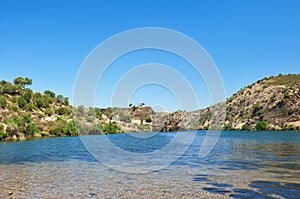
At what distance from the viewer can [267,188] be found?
18391 millimetres

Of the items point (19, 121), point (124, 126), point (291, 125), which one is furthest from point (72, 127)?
point (291, 125)

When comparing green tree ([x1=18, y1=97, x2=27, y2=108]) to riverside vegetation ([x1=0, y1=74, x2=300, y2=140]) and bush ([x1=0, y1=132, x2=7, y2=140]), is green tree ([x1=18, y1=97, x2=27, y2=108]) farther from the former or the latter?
bush ([x1=0, y1=132, x2=7, y2=140])

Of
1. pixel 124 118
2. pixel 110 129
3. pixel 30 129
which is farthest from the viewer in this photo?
pixel 124 118

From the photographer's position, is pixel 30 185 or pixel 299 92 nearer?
pixel 30 185

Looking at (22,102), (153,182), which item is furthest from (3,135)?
(153,182)

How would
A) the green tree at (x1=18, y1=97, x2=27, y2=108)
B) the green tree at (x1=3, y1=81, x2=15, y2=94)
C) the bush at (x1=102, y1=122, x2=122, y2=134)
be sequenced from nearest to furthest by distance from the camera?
the green tree at (x1=18, y1=97, x2=27, y2=108), the green tree at (x1=3, y1=81, x2=15, y2=94), the bush at (x1=102, y1=122, x2=122, y2=134)

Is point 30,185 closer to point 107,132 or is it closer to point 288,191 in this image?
point 288,191

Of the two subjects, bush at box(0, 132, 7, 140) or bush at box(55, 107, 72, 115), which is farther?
bush at box(55, 107, 72, 115)

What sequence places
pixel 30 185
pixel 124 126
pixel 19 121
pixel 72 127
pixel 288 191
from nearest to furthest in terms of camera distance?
pixel 288 191, pixel 30 185, pixel 19 121, pixel 72 127, pixel 124 126

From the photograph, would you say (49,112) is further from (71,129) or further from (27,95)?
(71,129)

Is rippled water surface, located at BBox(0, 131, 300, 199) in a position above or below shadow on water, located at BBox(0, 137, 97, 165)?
below

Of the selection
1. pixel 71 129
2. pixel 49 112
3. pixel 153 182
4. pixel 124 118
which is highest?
pixel 124 118

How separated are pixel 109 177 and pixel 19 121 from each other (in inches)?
2518

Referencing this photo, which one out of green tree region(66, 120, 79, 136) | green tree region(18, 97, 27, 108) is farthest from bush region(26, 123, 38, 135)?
green tree region(18, 97, 27, 108)
